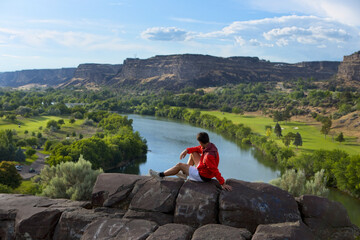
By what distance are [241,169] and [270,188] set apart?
141 feet

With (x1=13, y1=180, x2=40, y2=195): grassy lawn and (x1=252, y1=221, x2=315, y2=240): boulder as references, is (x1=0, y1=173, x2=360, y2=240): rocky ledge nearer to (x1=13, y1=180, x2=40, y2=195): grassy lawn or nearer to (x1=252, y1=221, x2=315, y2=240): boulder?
(x1=252, y1=221, x2=315, y2=240): boulder

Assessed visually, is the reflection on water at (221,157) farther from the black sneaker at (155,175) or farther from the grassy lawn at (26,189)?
the black sneaker at (155,175)

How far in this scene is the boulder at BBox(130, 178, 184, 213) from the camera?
8.59m

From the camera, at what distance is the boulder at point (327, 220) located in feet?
26.3

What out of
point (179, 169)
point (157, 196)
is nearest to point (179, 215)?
point (157, 196)

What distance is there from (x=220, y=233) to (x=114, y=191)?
3709 mm

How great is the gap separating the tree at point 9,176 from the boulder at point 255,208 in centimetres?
3321

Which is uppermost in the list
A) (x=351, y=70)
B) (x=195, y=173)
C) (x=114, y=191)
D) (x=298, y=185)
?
(x=351, y=70)

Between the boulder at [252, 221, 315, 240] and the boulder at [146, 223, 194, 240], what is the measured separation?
62.8 inches

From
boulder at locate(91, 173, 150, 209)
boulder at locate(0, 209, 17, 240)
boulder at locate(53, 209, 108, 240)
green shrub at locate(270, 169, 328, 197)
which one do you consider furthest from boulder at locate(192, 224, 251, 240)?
green shrub at locate(270, 169, 328, 197)

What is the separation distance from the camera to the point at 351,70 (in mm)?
164875

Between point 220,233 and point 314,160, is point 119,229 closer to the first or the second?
point 220,233

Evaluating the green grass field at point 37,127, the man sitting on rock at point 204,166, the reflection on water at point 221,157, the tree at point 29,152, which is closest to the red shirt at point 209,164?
the man sitting on rock at point 204,166

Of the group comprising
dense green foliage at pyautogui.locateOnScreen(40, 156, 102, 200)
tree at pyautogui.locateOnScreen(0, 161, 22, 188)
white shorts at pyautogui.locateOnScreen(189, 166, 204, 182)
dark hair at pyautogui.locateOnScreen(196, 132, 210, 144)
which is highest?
dark hair at pyautogui.locateOnScreen(196, 132, 210, 144)
